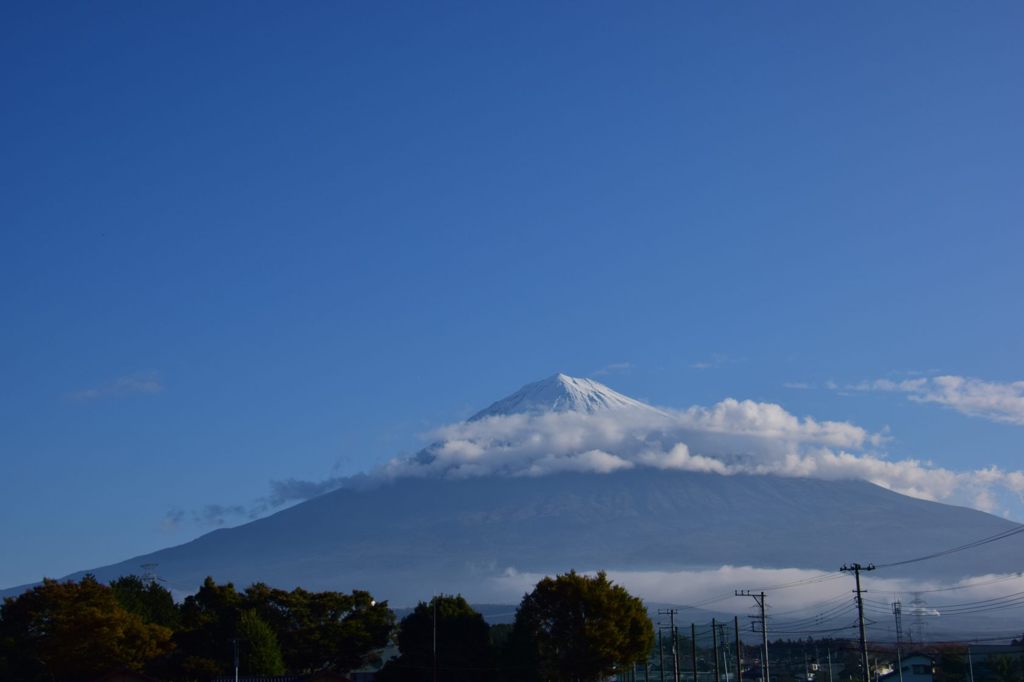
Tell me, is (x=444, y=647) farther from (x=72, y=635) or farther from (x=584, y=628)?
(x=72, y=635)

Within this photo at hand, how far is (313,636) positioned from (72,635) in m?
16.2

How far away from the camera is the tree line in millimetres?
77188

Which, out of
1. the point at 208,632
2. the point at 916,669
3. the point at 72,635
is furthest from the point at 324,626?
the point at 916,669

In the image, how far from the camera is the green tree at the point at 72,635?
76.2 meters

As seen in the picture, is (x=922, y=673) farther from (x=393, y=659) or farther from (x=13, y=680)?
(x=13, y=680)

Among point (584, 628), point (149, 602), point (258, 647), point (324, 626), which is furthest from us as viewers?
point (149, 602)

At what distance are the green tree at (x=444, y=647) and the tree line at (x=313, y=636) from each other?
79 mm

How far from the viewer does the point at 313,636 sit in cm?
8581

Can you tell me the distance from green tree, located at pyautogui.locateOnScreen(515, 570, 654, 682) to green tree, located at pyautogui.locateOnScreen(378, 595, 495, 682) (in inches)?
148

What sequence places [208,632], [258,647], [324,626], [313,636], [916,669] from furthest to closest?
[916,669] → [324,626] → [313,636] → [208,632] → [258,647]

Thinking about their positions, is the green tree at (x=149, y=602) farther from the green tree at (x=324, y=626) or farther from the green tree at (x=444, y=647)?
the green tree at (x=444, y=647)

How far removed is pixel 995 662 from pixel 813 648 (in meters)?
69.7

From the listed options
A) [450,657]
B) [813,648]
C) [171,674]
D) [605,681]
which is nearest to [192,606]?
[171,674]

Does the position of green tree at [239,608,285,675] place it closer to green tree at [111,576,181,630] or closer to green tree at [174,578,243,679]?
green tree at [174,578,243,679]
